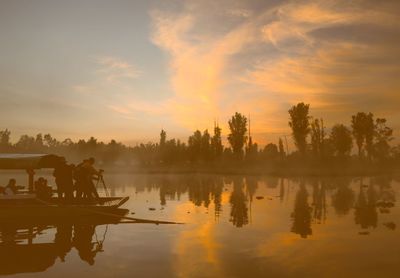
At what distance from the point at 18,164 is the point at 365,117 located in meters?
86.3

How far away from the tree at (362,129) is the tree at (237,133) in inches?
1023

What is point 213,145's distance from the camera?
95.6 metres

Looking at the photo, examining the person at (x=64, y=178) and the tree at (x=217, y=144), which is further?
the tree at (x=217, y=144)

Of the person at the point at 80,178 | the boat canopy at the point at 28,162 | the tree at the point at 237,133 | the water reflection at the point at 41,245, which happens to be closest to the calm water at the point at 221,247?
the water reflection at the point at 41,245

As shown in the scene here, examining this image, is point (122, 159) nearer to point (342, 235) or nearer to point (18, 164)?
point (18, 164)

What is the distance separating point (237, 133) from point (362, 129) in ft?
96.6

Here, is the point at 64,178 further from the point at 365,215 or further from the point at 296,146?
the point at 296,146

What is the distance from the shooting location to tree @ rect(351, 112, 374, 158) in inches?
3482

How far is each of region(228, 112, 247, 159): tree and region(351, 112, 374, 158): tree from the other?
1023 inches

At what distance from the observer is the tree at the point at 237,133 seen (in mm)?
93688

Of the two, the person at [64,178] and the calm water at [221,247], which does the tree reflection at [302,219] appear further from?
the person at [64,178]

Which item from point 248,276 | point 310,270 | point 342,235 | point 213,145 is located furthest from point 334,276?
point 213,145

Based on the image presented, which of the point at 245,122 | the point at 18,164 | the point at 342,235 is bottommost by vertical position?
the point at 342,235

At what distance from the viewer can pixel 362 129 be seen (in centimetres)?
8831
